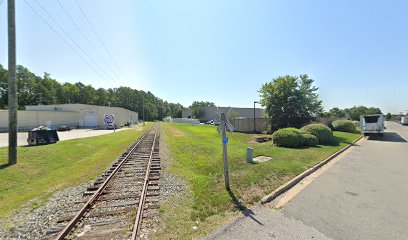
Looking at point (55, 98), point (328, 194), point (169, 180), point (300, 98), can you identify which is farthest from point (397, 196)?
point (55, 98)

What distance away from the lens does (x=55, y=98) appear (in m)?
75.0

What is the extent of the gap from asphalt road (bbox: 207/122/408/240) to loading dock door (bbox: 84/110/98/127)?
47.5 m

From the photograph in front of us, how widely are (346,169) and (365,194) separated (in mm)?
3480

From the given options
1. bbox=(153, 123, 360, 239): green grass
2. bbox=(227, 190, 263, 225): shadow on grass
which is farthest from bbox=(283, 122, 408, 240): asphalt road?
bbox=(153, 123, 360, 239): green grass

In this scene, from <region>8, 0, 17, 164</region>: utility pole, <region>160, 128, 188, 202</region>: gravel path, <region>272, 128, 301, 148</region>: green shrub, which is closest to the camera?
<region>160, 128, 188, 202</region>: gravel path

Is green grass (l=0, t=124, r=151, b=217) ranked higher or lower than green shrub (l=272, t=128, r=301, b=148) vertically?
lower

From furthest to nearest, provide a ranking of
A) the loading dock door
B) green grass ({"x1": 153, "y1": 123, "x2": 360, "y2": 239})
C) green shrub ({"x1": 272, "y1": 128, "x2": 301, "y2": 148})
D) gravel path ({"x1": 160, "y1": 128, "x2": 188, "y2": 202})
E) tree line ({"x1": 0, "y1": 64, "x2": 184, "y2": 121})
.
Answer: tree line ({"x1": 0, "y1": 64, "x2": 184, "y2": 121})
the loading dock door
green shrub ({"x1": 272, "y1": 128, "x2": 301, "y2": 148})
gravel path ({"x1": 160, "y1": 128, "x2": 188, "y2": 202})
green grass ({"x1": 153, "y1": 123, "x2": 360, "y2": 239})

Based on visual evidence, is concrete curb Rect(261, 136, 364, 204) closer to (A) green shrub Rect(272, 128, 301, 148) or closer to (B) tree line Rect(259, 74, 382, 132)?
(A) green shrub Rect(272, 128, 301, 148)

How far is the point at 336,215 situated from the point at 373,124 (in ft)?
82.6

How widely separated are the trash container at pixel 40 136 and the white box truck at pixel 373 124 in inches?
1323

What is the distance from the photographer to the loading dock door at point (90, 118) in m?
44.4

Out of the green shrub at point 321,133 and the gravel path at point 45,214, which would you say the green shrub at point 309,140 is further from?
the gravel path at point 45,214

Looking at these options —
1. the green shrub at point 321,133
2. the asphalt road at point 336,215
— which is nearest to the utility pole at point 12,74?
the asphalt road at point 336,215

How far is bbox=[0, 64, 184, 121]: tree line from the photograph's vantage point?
62.8 meters
